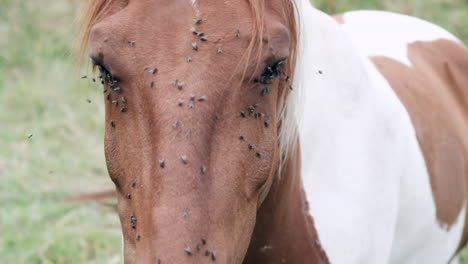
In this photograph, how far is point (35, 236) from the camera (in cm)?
470

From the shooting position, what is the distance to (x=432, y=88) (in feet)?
10.9

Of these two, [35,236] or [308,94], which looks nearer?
[308,94]

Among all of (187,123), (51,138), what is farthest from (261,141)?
(51,138)

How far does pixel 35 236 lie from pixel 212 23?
3174mm

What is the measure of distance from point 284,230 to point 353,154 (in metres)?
0.34

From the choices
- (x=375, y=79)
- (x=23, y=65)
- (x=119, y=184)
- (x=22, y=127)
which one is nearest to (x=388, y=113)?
(x=375, y=79)

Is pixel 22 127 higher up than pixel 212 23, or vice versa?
pixel 212 23

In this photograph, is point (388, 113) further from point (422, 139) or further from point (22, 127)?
point (22, 127)

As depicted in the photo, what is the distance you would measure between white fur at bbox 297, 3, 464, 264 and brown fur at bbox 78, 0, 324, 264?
327mm

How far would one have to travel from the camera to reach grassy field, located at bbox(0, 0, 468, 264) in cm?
464

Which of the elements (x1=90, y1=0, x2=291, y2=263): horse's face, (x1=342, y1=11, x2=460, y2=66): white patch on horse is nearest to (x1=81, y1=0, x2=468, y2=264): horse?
(x1=90, y1=0, x2=291, y2=263): horse's face

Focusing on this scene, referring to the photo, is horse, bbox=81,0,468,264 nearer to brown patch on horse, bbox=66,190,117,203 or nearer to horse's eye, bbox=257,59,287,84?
horse's eye, bbox=257,59,287,84

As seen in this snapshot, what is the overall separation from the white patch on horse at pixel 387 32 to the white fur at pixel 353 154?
48 cm

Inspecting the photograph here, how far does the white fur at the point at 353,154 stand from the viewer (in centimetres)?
238
